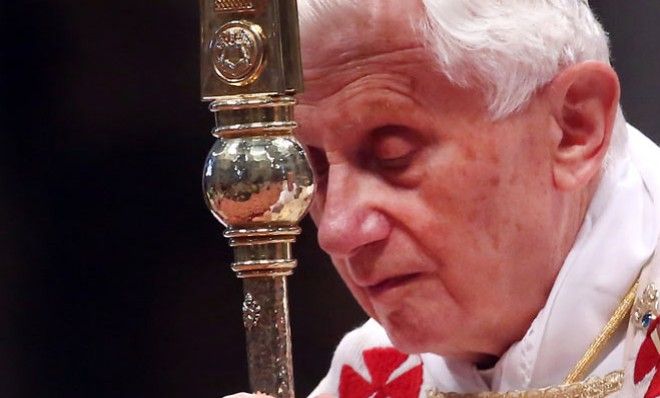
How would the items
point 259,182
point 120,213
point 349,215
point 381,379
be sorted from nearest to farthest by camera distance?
1. point 259,182
2. point 349,215
3. point 381,379
4. point 120,213

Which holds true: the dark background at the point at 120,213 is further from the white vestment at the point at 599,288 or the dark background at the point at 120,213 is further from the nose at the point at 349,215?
the nose at the point at 349,215

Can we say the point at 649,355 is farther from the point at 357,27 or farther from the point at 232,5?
the point at 232,5

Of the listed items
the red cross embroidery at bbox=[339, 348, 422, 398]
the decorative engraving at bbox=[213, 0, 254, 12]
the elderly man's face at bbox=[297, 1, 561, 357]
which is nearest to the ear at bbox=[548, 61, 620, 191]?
the elderly man's face at bbox=[297, 1, 561, 357]

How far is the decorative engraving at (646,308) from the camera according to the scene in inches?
84.0

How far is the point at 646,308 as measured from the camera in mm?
2143

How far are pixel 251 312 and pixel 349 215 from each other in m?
0.38

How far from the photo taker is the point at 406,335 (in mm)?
2174

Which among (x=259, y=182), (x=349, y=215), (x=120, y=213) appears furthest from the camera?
(x=120, y=213)

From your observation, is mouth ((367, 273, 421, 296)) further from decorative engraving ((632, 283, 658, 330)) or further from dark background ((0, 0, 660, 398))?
dark background ((0, 0, 660, 398))

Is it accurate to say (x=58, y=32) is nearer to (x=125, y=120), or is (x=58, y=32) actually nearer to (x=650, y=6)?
(x=125, y=120)

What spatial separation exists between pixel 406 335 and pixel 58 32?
42.8 inches

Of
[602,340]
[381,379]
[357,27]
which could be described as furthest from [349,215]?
[381,379]

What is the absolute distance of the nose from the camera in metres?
2.11

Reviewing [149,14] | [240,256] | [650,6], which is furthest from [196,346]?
[240,256]
